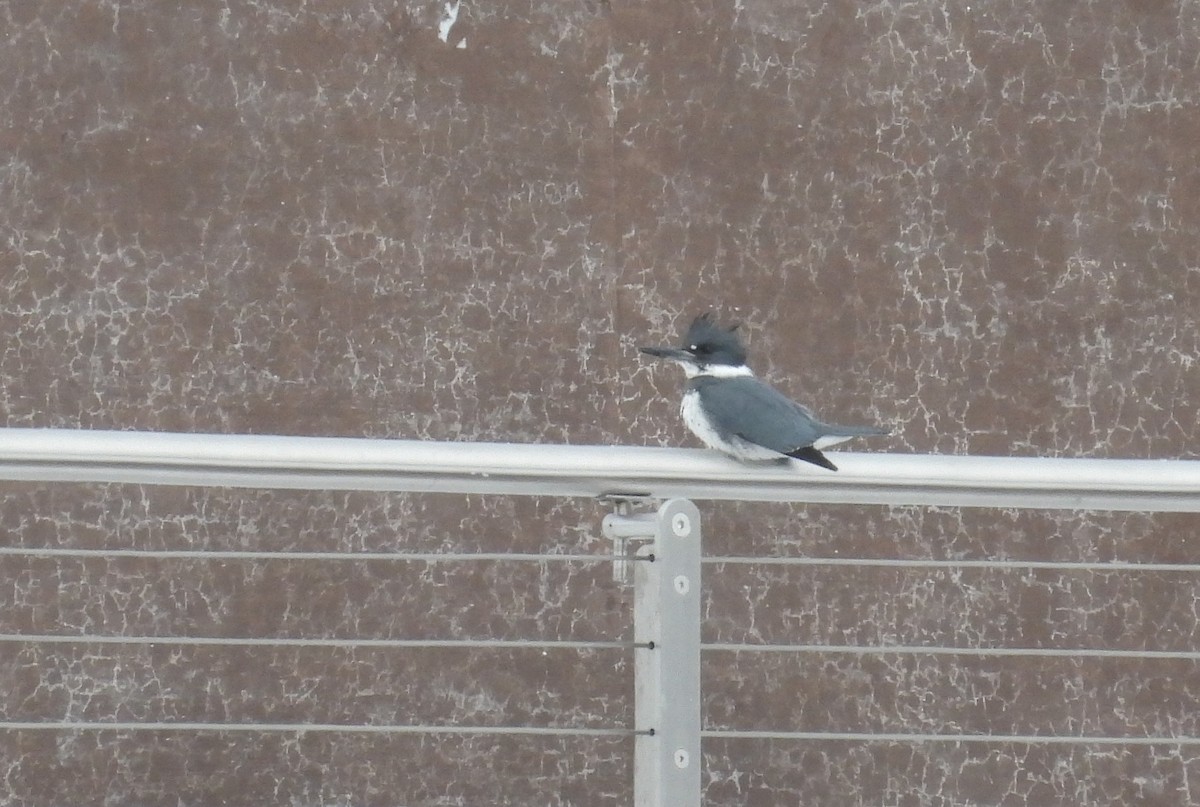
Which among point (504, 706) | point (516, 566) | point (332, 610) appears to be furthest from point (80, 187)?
point (504, 706)

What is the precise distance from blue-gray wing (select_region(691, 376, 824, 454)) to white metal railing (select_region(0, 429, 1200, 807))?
1.09ft

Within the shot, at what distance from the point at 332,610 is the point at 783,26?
4.40 ft

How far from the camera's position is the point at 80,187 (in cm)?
246

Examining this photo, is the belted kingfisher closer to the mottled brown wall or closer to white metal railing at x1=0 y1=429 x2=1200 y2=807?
white metal railing at x1=0 y1=429 x2=1200 y2=807

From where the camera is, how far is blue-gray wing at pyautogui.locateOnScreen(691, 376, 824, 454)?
48.2 inches

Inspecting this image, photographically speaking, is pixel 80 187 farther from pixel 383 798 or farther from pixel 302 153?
pixel 383 798

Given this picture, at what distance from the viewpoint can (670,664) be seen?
83 cm

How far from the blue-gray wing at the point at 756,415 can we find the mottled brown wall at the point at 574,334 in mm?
1160

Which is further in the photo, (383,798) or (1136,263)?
(1136,263)

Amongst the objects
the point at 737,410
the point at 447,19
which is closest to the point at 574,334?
the point at 447,19

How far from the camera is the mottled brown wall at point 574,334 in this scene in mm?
2449

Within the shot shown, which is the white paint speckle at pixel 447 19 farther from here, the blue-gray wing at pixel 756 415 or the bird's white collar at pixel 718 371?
the blue-gray wing at pixel 756 415

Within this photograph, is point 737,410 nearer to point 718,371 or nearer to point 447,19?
point 718,371

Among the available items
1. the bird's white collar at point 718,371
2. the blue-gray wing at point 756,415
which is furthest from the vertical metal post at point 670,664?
the bird's white collar at point 718,371
